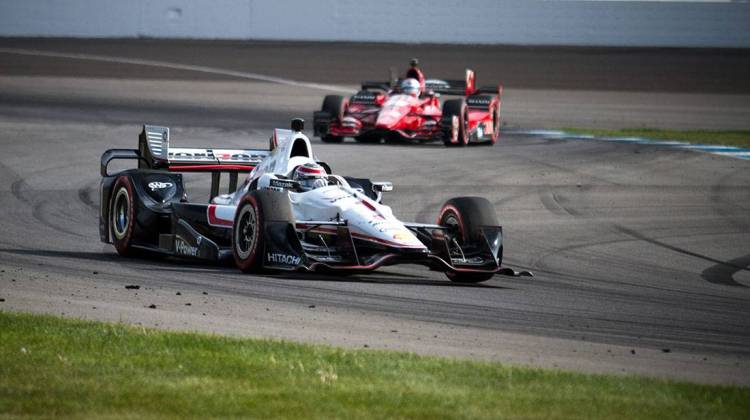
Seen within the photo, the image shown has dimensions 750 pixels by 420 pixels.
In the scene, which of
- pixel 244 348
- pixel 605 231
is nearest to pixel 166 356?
pixel 244 348

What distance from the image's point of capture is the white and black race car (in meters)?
12.5

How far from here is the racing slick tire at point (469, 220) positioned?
12977mm

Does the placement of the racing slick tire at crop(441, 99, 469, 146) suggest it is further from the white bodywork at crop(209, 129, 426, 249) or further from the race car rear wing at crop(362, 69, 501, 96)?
the white bodywork at crop(209, 129, 426, 249)

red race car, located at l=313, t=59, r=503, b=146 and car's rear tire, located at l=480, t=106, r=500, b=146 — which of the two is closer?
red race car, located at l=313, t=59, r=503, b=146

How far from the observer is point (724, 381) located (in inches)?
337

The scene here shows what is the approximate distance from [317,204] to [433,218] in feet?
17.7

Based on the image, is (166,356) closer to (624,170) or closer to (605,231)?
(605,231)

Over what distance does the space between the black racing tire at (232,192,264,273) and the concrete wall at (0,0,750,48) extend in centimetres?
4168

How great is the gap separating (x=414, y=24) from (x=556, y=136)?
78.1ft

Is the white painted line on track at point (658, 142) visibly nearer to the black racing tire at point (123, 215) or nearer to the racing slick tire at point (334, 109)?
the racing slick tire at point (334, 109)

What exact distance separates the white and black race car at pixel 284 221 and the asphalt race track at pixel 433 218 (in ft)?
0.80

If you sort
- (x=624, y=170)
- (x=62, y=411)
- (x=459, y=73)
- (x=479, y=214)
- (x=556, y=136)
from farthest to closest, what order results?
1. (x=459, y=73)
2. (x=556, y=136)
3. (x=624, y=170)
4. (x=479, y=214)
5. (x=62, y=411)

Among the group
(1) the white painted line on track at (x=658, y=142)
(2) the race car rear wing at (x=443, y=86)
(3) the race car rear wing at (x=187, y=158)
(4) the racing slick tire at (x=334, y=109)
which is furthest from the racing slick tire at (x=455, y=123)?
(3) the race car rear wing at (x=187, y=158)

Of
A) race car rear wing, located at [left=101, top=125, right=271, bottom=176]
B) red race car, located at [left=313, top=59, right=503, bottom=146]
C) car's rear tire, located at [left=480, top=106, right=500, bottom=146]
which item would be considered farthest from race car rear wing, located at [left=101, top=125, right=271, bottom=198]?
car's rear tire, located at [left=480, top=106, right=500, bottom=146]
